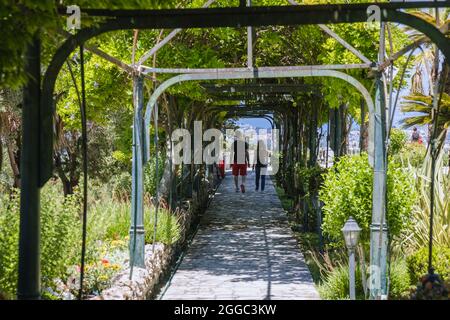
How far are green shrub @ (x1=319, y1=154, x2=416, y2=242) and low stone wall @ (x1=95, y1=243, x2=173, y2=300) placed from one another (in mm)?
2073

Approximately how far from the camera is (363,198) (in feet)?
25.6

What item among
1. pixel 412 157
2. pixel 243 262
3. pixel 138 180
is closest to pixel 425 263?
pixel 138 180

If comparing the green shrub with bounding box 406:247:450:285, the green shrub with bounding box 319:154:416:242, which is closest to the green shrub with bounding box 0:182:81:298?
the green shrub with bounding box 319:154:416:242

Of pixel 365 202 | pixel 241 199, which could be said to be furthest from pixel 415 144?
pixel 365 202

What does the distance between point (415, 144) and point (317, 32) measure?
1602 cm

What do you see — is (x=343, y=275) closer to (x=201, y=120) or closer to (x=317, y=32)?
(x=317, y=32)

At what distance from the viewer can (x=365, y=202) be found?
25.6 ft

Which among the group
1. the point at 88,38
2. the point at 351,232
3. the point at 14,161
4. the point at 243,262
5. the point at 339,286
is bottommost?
the point at 243,262

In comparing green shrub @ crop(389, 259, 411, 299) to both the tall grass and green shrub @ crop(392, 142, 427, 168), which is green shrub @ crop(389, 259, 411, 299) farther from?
green shrub @ crop(392, 142, 427, 168)

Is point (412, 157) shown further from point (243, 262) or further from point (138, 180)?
point (138, 180)

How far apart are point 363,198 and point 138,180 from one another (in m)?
2.54

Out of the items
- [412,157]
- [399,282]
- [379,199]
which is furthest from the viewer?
[412,157]

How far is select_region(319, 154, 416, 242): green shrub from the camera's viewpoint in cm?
758

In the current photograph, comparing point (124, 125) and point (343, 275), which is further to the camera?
point (124, 125)
